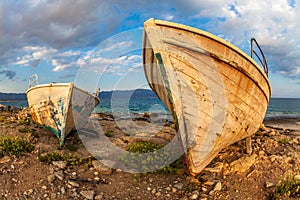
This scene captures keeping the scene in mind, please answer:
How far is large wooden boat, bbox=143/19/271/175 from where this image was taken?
5.04 m

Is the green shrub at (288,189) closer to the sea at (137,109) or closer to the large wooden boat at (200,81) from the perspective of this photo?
the large wooden boat at (200,81)

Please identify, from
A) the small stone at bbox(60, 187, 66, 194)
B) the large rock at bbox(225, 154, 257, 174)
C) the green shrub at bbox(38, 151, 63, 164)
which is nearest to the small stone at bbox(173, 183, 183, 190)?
the large rock at bbox(225, 154, 257, 174)

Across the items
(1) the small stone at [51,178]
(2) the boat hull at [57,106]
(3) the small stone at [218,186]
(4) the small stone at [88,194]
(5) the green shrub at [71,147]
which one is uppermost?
(2) the boat hull at [57,106]

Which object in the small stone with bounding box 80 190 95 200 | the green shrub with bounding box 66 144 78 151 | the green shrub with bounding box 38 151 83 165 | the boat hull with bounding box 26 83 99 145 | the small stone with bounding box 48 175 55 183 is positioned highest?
the boat hull with bounding box 26 83 99 145

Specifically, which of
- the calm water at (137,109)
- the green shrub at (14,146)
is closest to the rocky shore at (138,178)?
the green shrub at (14,146)

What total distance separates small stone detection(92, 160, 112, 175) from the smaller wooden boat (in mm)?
1963

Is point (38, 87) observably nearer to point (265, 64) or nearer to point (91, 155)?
point (91, 155)

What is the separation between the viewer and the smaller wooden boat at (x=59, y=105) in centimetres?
812

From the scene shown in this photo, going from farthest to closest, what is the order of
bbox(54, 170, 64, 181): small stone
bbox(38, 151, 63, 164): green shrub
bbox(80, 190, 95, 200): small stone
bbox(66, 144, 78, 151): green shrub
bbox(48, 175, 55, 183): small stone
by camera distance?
bbox(66, 144, 78, 151): green shrub < bbox(38, 151, 63, 164): green shrub < bbox(54, 170, 64, 181): small stone < bbox(48, 175, 55, 183): small stone < bbox(80, 190, 95, 200): small stone

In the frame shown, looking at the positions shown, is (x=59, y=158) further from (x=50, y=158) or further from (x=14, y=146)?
(x=14, y=146)

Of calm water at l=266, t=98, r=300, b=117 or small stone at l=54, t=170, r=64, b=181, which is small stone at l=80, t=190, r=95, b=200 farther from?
calm water at l=266, t=98, r=300, b=117

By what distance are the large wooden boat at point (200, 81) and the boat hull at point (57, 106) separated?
158 inches

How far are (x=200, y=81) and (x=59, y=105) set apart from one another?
513 centimetres

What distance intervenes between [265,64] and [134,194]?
17.5ft
